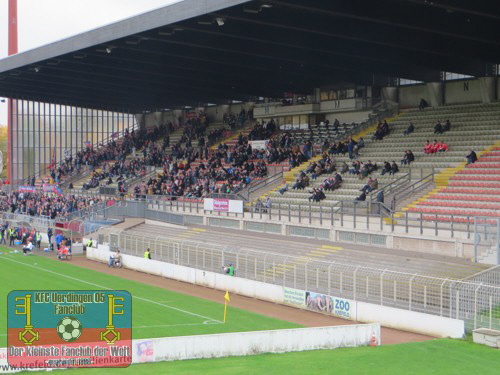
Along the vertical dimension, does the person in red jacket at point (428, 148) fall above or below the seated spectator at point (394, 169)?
above

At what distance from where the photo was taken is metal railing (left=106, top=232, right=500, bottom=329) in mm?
23391

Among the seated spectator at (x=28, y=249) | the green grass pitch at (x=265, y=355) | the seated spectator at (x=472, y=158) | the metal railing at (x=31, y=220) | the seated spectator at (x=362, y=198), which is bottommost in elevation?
the green grass pitch at (x=265, y=355)

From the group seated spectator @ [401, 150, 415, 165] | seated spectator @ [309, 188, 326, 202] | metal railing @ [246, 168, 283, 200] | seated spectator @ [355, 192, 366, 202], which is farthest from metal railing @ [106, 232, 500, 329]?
seated spectator @ [401, 150, 415, 165]

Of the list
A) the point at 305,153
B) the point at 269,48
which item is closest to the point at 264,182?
the point at 305,153

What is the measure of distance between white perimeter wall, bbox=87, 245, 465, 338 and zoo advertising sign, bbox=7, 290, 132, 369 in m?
5.89

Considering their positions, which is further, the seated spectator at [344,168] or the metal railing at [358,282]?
the seated spectator at [344,168]

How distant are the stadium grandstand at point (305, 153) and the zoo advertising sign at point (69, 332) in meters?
7.73

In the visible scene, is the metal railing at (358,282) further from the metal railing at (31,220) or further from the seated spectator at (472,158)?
the metal railing at (31,220)

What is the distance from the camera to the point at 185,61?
47.8 m

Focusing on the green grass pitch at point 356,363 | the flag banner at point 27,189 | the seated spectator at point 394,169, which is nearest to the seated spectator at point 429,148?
the seated spectator at point 394,169

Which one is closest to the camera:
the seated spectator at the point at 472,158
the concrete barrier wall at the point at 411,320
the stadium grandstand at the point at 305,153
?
the concrete barrier wall at the point at 411,320

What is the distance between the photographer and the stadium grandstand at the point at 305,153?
29.9 meters

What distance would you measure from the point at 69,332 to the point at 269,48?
24406mm

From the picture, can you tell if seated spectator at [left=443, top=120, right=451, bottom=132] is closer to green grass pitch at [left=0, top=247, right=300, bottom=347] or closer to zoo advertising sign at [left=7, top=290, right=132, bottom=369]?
green grass pitch at [left=0, top=247, right=300, bottom=347]
